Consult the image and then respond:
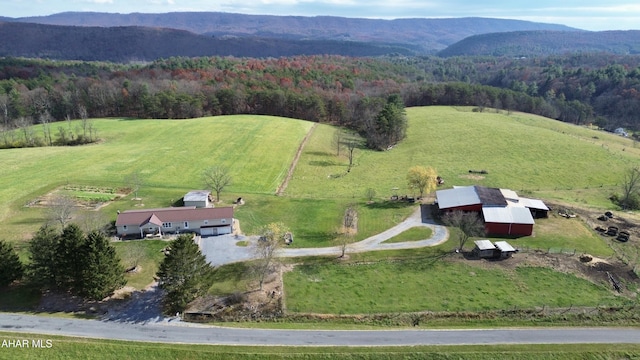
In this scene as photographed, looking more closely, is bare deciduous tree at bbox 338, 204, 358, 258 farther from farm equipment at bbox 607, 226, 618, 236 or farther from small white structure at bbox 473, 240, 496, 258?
farm equipment at bbox 607, 226, 618, 236

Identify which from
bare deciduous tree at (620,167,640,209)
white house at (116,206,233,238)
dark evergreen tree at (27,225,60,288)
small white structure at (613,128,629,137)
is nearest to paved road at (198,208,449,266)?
white house at (116,206,233,238)

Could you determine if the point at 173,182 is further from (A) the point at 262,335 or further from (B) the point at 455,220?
(B) the point at 455,220

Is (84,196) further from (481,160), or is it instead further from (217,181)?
(481,160)

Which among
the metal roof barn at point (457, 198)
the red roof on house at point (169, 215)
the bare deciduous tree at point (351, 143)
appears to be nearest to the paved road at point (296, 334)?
the red roof on house at point (169, 215)

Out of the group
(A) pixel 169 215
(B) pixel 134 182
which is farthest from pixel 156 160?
(A) pixel 169 215

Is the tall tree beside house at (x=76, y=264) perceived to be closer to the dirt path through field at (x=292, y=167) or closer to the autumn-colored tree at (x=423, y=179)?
the dirt path through field at (x=292, y=167)

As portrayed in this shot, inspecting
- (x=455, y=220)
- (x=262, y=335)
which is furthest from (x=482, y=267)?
(x=262, y=335)
